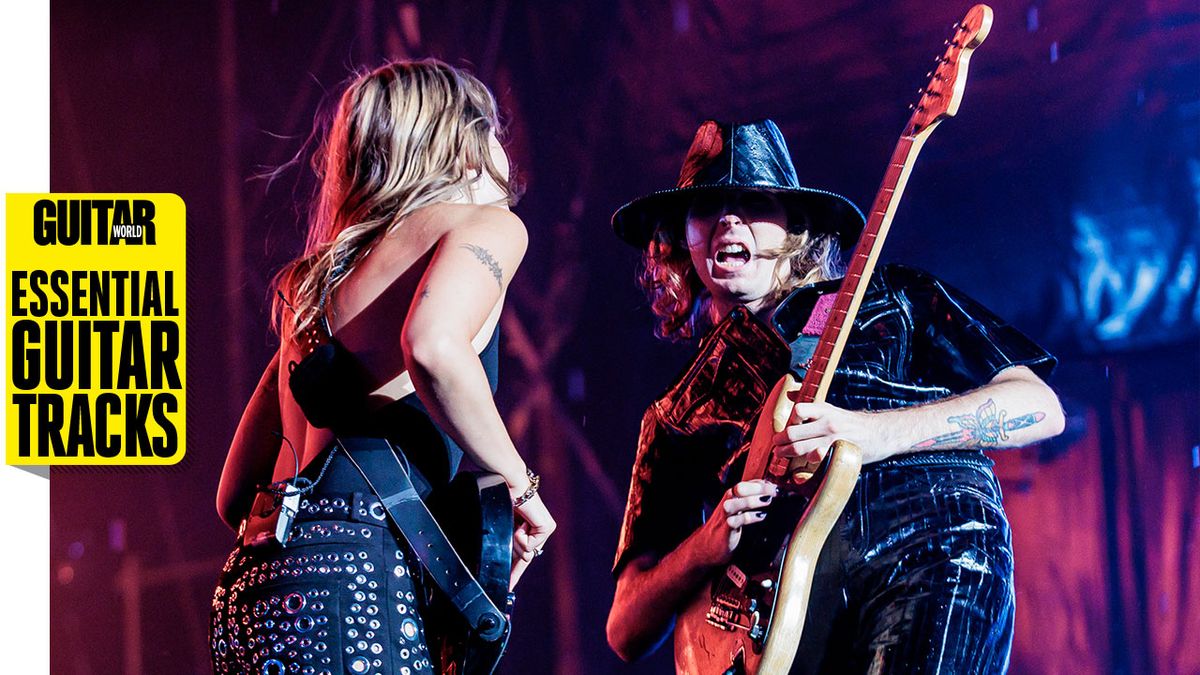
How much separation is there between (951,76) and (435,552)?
1559 millimetres

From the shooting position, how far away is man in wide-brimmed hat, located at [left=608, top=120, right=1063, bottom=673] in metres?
2.54

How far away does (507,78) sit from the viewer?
3766 millimetres

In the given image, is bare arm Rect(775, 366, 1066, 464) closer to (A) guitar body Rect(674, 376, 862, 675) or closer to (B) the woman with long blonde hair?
(A) guitar body Rect(674, 376, 862, 675)

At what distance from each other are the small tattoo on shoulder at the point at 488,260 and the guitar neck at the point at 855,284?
2.48 feet

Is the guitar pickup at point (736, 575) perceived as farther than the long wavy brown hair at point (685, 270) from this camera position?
No

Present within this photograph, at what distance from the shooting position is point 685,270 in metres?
3.26

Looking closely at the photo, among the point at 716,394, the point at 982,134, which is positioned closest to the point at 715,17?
the point at 982,134

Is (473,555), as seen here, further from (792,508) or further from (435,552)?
(792,508)

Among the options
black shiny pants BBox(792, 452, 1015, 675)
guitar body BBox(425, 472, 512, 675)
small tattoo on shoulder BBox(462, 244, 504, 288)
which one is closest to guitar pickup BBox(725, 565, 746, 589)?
black shiny pants BBox(792, 452, 1015, 675)

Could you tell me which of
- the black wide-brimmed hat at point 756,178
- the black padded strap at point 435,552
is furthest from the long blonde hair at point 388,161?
the black wide-brimmed hat at point 756,178

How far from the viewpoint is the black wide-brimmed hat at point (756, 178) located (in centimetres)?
301

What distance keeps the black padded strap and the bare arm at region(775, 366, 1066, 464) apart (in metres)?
0.79

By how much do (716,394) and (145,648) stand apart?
6.65 feet

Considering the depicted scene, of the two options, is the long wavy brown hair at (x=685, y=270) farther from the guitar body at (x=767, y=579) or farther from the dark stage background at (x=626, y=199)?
the guitar body at (x=767, y=579)
